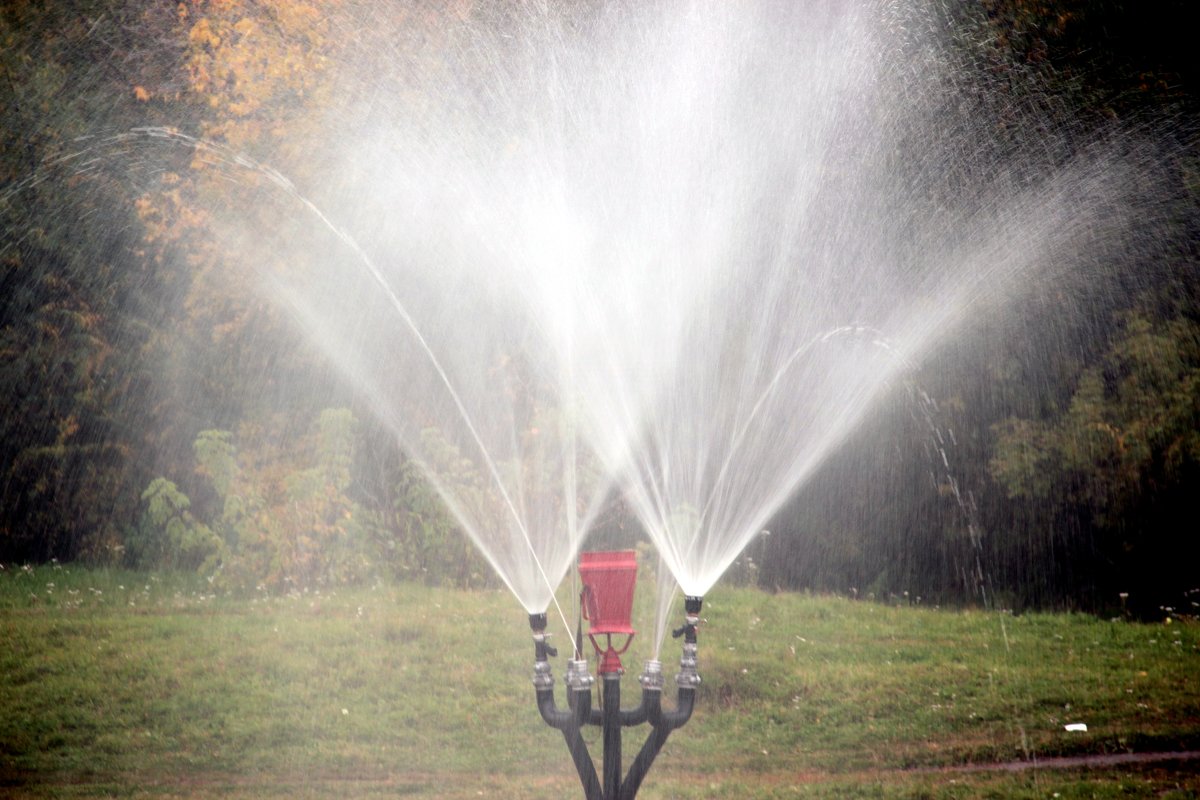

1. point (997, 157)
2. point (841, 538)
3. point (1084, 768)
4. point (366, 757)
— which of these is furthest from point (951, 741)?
point (997, 157)

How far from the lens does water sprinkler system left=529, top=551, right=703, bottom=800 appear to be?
5957 mm

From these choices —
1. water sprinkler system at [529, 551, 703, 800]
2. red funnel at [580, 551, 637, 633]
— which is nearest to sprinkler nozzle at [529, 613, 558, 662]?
water sprinkler system at [529, 551, 703, 800]

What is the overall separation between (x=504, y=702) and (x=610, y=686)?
461cm

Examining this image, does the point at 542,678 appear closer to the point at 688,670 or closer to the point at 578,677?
the point at 578,677

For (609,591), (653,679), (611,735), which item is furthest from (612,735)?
(609,591)

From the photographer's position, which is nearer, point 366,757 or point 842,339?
point 366,757

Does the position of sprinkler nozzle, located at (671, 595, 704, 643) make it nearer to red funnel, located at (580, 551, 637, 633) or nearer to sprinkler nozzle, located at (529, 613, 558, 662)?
red funnel, located at (580, 551, 637, 633)

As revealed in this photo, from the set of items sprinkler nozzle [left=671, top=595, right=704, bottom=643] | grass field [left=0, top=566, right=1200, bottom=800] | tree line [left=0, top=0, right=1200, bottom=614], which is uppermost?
tree line [left=0, top=0, right=1200, bottom=614]

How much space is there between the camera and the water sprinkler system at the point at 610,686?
5.96 metres

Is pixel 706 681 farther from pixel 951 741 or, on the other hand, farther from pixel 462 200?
pixel 462 200

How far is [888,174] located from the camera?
13.8 meters

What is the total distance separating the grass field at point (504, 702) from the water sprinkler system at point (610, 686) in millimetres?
3018

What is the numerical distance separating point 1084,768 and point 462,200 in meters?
7.83

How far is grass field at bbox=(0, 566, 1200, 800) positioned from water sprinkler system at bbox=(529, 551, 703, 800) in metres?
3.02
